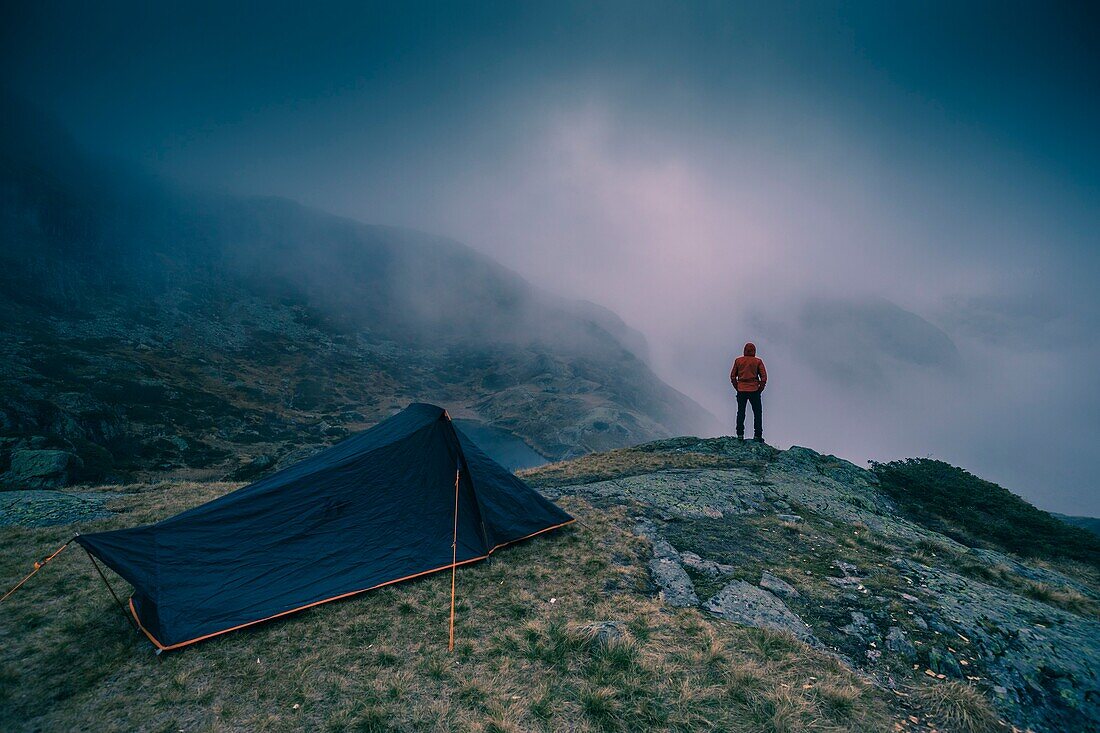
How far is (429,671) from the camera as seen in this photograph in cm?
544

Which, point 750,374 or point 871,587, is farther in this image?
point 750,374

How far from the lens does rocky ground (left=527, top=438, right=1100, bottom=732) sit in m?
5.40

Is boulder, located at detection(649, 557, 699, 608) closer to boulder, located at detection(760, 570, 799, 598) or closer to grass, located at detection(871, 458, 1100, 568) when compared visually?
boulder, located at detection(760, 570, 799, 598)

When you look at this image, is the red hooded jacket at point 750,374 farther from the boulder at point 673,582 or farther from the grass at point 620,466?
the boulder at point 673,582

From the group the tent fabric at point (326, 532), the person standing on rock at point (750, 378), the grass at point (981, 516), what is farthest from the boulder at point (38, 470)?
the grass at point (981, 516)

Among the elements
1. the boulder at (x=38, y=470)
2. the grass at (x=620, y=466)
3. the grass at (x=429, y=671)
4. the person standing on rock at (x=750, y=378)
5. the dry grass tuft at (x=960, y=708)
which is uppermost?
the person standing on rock at (x=750, y=378)

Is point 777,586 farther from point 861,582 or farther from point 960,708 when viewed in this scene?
point 960,708

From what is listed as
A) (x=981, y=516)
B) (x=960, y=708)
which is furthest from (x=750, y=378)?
(x=960, y=708)

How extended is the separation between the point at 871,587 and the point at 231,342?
366ft

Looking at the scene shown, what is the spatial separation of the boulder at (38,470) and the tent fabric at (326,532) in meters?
24.4

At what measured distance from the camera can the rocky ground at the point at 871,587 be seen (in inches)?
213

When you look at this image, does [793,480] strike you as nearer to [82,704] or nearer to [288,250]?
[82,704]

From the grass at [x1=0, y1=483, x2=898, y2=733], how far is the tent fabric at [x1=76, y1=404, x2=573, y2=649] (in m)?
0.43

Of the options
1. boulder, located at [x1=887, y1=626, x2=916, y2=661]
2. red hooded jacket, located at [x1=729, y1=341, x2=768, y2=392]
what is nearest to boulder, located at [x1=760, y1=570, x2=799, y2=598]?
boulder, located at [x1=887, y1=626, x2=916, y2=661]
